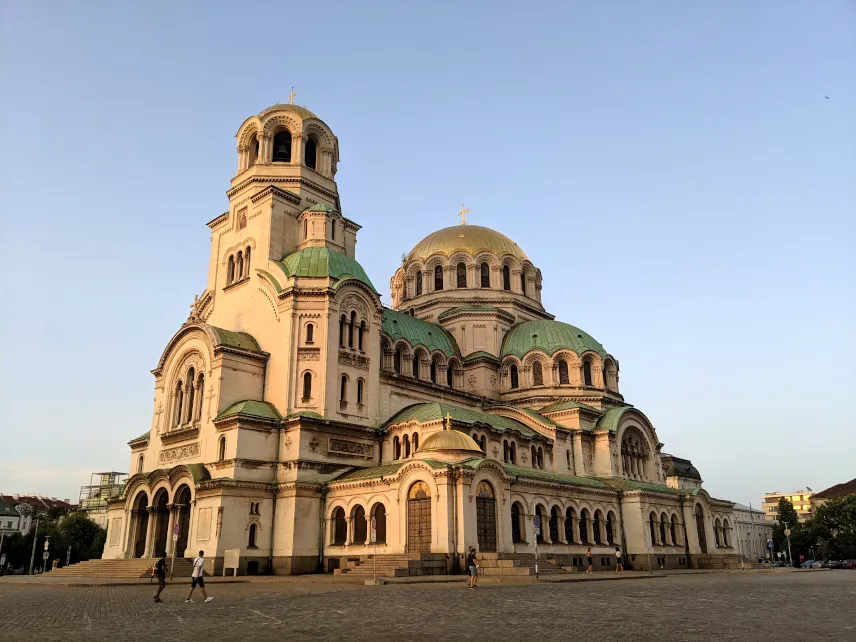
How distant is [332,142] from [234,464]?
2341cm

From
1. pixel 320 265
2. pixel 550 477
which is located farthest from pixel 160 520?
pixel 550 477

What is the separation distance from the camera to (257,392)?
41.3m

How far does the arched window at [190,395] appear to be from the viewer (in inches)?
1661

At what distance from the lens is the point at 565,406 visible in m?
50.3

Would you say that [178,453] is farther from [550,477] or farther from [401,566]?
[550,477]

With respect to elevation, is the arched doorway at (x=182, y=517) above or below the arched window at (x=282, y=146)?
below

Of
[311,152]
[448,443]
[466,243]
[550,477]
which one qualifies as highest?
[311,152]

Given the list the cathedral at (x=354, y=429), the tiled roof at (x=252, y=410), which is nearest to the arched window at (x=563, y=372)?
the cathedral at (x=354, y=429)

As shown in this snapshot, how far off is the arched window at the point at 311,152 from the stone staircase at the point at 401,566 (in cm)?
2728

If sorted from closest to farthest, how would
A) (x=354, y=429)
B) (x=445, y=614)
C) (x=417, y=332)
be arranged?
(x=445, y=614), (x=354, y=429), (x=417, y=332)

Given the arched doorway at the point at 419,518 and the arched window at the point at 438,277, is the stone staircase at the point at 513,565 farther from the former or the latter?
the arched window at the point at 438,277

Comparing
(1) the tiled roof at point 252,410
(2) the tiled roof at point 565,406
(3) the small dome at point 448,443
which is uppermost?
(2) the tiled roof at point 565,406

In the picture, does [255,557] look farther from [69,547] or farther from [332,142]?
[69,547]

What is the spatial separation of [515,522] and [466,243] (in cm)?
2710
